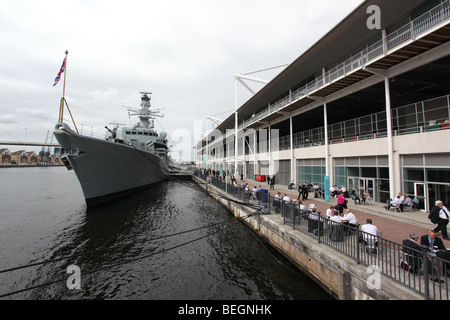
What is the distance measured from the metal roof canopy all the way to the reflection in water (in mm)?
13093

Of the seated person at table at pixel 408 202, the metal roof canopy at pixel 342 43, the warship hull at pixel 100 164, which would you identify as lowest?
the seated person at table at pixel 408 202

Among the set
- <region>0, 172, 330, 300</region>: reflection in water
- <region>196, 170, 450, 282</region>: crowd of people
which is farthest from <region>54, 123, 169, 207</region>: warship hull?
<region>196, 170, 450, 282</region>: crowd of people

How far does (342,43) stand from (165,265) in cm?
1913

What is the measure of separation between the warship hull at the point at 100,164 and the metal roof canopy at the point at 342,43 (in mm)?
18143

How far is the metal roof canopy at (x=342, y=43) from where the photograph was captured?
38.1 ft

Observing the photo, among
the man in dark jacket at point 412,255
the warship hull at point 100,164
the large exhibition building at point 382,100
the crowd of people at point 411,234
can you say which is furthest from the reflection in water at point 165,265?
the large exhibition building at point 382,100

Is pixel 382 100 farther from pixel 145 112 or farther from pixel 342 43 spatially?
pixel 145 112

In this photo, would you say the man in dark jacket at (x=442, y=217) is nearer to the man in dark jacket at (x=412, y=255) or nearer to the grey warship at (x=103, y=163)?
the man in dark jacket at (x=412, y=255)

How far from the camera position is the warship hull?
14.7 m

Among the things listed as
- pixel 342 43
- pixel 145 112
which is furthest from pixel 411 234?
pixel 145 112

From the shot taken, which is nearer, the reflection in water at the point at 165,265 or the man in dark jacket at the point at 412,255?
the man in dark jacket at the point at 412,255

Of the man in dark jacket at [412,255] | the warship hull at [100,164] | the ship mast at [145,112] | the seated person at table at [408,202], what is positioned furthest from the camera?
the ship mast at [145,112]
